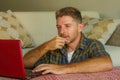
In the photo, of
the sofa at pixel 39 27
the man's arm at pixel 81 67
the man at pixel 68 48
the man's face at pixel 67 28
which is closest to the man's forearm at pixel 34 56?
the man at pixel 68 48

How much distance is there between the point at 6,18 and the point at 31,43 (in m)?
0.34

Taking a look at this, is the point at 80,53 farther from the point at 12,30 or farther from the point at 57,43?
the point at 12,30

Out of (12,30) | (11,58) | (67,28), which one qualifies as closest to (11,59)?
(11,58)

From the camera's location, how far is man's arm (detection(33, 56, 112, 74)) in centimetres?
138

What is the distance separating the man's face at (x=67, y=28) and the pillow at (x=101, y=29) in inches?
39.0

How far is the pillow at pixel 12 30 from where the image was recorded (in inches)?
96.5

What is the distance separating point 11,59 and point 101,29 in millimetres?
1581

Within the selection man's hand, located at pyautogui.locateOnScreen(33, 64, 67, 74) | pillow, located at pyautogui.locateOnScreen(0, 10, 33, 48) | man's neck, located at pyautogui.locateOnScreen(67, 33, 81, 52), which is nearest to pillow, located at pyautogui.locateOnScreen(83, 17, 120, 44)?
pillow, located at pyautogui.locateOnScreen(0, 10, 33, 48)

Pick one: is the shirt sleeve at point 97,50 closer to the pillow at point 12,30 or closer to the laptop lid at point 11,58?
the laptop lid at point 11,58

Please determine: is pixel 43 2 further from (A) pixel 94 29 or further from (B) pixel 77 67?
(B) pixel 77 67

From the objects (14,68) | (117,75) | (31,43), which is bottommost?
(31,43)

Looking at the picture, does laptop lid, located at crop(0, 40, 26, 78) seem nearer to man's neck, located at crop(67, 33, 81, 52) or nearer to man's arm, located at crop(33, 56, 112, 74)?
man's arm, located at crop(33, 56, 112, 74)

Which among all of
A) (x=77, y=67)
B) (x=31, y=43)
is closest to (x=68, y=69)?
(x=77, y=67)

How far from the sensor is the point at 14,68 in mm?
1257
